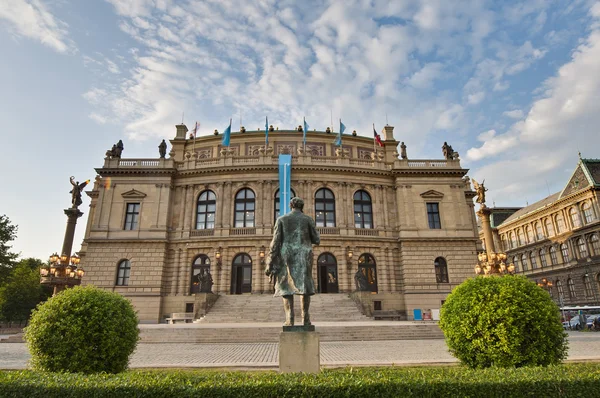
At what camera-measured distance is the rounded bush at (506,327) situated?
7.22 metres

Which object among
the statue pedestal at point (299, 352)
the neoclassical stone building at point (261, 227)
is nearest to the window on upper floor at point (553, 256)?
the neoclassical stone building at point (261, 227)

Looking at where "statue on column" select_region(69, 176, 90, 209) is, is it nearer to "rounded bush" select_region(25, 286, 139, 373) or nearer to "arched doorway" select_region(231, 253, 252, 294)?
"arched doorway" select_region(231, 253, 252, 294)

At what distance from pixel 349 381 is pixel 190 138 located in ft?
127

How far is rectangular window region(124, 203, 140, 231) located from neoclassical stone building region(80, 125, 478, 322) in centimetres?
9

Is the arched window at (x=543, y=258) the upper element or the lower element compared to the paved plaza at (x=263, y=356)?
upper

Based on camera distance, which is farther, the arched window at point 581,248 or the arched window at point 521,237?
the arched window at point 521,237

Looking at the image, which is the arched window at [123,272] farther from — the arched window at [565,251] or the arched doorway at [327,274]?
the arched window at [565,251]

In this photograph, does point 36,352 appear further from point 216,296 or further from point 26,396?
point 216,296

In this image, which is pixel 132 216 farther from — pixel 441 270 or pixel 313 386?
pixel 313 386

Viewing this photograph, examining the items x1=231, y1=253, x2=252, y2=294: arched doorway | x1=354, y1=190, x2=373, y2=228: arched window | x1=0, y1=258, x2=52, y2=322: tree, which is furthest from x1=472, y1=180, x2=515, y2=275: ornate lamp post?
x1=0, y1=258, x2=52, y2=322: tree

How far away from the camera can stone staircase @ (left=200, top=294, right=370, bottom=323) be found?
2383 cm

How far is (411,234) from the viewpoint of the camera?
3138cm

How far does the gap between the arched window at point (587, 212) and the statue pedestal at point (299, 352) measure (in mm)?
51618

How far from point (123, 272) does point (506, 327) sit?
1181 inches
